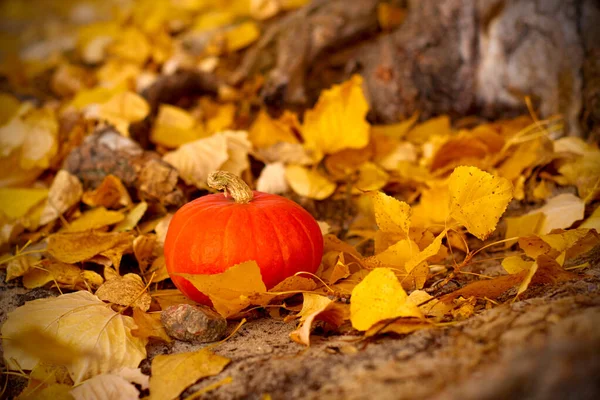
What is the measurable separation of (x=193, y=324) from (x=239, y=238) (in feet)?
0.64

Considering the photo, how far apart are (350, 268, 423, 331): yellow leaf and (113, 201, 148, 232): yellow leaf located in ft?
2.48

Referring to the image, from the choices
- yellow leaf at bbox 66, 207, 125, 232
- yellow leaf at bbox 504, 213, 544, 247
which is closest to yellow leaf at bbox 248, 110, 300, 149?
yellow leaf at bbox 66, 207, 125, 232

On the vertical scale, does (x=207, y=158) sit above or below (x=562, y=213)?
above

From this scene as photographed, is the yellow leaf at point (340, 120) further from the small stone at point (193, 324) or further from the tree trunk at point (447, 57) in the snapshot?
the small stone at point (193, 324)

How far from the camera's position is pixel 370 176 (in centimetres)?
175

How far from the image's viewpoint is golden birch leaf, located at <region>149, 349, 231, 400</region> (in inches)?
34.9

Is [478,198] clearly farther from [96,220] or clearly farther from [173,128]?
[173,128]

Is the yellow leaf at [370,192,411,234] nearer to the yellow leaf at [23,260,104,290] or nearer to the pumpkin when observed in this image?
the pumpkin

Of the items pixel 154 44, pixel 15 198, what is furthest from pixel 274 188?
pixel 154 44

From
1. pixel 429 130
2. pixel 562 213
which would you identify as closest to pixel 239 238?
pixel 562 213

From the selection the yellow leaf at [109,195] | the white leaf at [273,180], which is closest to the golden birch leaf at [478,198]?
the white leaf at [273,180]

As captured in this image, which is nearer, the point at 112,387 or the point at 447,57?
the point at 112,387

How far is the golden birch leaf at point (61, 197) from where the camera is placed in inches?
62.2

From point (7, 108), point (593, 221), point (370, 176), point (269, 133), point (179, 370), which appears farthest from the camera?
point (7, 108)
